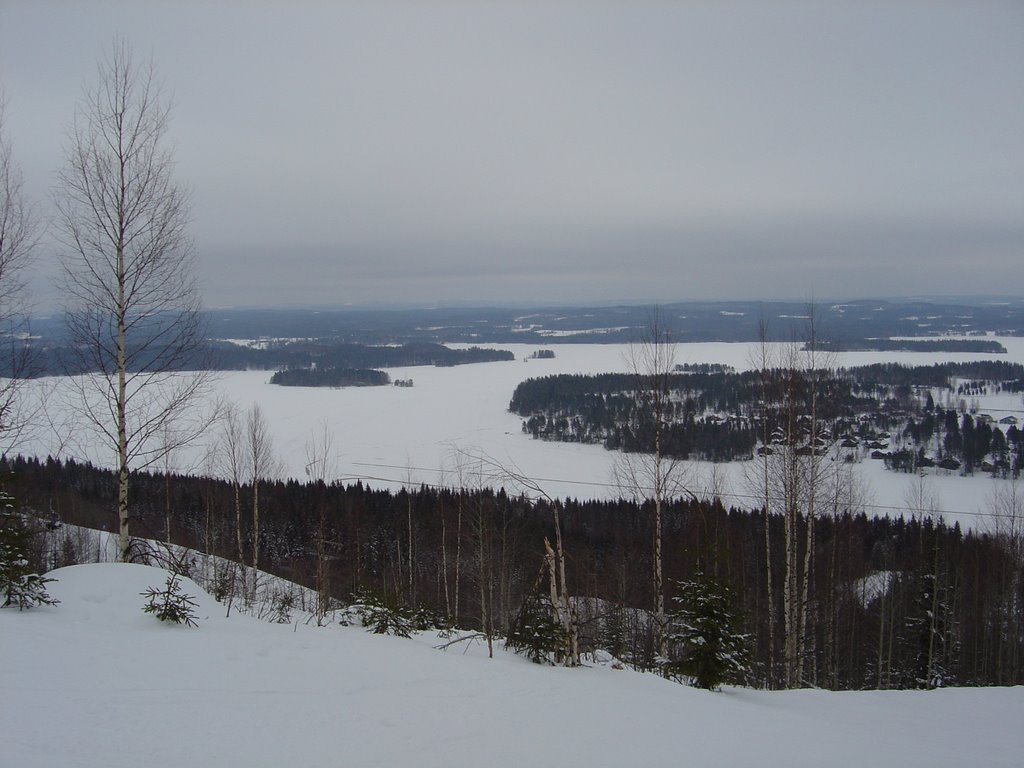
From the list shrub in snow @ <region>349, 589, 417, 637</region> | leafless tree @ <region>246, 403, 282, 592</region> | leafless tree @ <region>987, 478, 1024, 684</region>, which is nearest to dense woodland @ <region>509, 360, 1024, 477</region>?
leafless tree @ <region>987, 478, 1024, 684</region>

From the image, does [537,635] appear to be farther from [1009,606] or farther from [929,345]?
[929,345]

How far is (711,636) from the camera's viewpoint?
7438 millimetres

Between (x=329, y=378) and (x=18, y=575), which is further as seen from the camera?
(x=329, y=378)

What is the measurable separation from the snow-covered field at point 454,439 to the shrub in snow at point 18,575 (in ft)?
35.5

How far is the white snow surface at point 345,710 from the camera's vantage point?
3629 millimetres

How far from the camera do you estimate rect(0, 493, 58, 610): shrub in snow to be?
573 cm

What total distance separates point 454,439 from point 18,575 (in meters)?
49.1

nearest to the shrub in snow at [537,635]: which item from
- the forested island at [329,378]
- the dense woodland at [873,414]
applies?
the dense woodland at [873,414]

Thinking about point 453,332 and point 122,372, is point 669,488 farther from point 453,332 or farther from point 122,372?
point 453,332

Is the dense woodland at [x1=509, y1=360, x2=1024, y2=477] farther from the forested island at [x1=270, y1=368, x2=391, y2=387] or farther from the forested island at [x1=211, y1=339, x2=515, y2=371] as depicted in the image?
the forested island at [x1=211, y1=339, x2=515, y2=371]

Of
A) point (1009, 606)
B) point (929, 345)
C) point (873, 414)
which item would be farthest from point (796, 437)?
point (929, 345)

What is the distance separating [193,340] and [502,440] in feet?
157

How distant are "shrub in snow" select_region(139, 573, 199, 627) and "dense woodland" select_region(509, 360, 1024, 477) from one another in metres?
15.0

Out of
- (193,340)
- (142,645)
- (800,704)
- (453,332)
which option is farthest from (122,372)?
(453,332)
